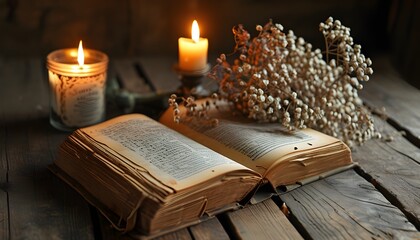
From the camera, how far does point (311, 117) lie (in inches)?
43.5

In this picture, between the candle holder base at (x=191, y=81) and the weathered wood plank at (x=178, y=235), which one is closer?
the weathered wood plank at (x=178, y=235)

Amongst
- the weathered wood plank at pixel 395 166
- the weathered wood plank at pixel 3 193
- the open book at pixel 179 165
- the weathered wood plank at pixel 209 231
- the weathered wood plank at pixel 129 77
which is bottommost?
the weathered wood plank at pixel 3 193

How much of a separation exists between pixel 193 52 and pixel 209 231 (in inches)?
18.8

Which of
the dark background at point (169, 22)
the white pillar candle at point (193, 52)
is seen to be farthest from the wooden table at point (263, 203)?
the dark background at point (169, 22)

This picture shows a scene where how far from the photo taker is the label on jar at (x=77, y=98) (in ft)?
3.84

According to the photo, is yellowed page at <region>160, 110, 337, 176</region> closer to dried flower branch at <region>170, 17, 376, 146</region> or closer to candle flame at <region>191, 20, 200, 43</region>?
dried flower branch at <region>170, 17, 376, 146</region>

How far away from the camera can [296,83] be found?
1196 millimetres

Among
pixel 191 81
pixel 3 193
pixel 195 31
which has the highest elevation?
pixel 195 31

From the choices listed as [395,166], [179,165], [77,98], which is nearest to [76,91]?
[77,98]

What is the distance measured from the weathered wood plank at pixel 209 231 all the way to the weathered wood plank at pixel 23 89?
0.56 metres

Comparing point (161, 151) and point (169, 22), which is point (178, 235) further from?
point (169, 22)

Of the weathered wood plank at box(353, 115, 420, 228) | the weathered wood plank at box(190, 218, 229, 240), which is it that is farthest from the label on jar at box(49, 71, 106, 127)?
the weathered wood plank at box(353, 115, 420, 228)

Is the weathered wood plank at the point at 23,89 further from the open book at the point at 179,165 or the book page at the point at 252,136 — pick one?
the book page at the point at 252,136

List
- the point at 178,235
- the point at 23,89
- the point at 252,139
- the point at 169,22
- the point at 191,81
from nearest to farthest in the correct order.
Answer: the point at 178,235
the point at 252,139
the point at 191,81
the point at 23,89
the point at 169,22
